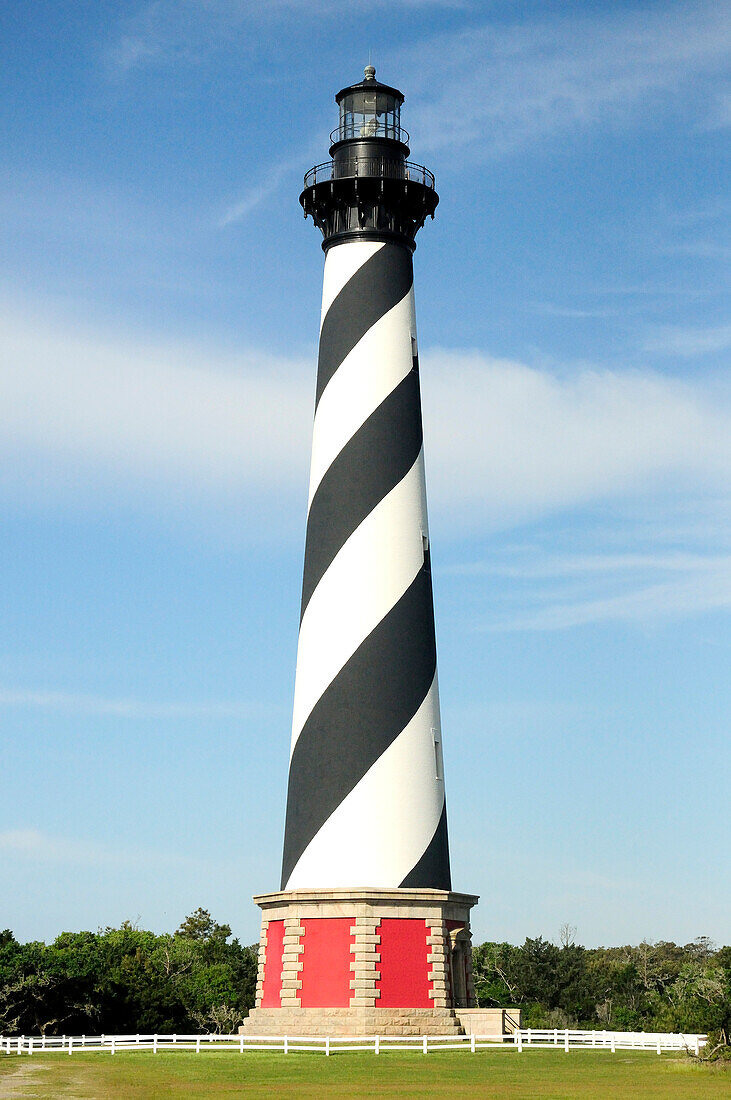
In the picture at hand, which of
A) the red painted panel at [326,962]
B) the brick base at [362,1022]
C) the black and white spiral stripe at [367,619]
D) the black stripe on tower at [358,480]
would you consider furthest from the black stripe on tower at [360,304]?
the brick base at [362,1022]

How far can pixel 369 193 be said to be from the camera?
A: 35.6m

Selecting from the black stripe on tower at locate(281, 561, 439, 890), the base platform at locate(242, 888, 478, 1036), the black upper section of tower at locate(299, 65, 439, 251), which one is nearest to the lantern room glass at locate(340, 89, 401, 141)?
the black upper section of tower at locate(299, 65, 439, 251)

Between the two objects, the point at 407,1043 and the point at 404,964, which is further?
the point at 404,964

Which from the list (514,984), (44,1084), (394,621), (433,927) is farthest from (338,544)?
(514,984)

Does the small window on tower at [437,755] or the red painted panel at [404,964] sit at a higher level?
the small window on tower at [437,755]

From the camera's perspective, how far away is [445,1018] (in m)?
30.7

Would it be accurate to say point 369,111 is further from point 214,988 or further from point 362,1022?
point 214,988

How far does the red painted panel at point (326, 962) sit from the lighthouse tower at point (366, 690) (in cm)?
3

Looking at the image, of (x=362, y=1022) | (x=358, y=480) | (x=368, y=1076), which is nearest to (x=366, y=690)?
(x=358, y=480)

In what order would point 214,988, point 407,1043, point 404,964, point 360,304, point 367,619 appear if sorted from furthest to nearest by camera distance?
1. point 214,988
2. point 360,304
3. point 367,619
4. point 404,964
5. point 407,1043

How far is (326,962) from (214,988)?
22.8 metres

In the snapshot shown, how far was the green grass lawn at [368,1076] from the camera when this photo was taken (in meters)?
19.4

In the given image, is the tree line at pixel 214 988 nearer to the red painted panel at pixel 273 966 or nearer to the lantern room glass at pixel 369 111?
the red painted panel at pixel 273 966

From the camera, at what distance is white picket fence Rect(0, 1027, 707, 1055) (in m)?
27.8
